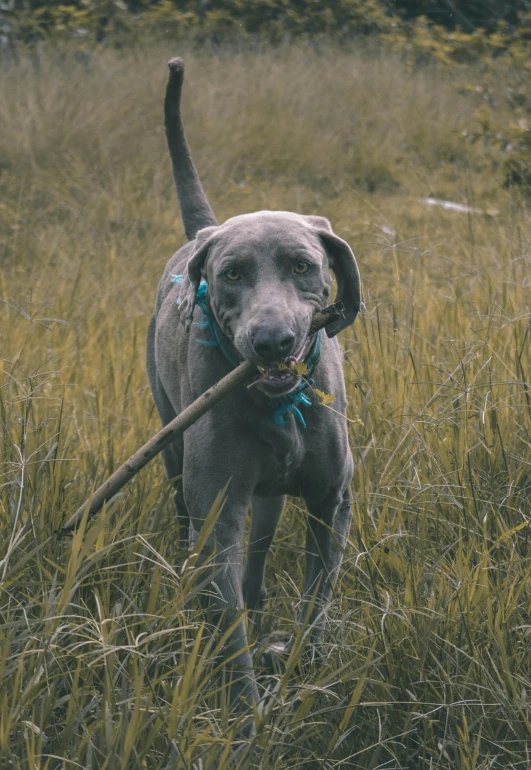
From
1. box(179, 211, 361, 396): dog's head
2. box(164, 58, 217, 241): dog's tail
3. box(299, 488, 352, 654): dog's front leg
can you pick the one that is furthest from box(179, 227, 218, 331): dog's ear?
box(164, 58, 217, 241): dog's tail

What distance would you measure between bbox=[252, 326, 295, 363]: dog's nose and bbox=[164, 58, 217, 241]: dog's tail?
1.57 m

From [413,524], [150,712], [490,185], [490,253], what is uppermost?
[150,712]

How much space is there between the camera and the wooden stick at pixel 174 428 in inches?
94.6

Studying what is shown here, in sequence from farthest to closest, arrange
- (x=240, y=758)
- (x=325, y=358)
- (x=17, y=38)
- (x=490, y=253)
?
1. (x=17, y=38)
2. (x=490, y=253)
3. (x=325, y=358)
4. (x=240, y=758)

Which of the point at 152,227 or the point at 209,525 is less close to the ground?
the point at 209,525

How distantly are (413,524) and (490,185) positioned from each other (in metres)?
5.98

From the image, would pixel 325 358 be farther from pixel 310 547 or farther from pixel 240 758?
pixel 240 758

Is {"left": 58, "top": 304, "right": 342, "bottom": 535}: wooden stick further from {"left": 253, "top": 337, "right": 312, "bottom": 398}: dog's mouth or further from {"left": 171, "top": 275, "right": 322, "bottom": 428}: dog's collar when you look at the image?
{"left": 171, "top": 275, "right": 322, "bottom": 428}: dog's collar

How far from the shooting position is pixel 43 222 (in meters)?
7.15

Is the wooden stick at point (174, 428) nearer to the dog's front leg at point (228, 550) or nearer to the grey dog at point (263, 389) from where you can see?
the grey dog at point (263, 389)

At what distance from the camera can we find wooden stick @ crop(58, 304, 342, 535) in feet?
7.88

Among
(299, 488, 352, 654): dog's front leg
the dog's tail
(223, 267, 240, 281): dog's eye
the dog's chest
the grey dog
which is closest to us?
the grey dog

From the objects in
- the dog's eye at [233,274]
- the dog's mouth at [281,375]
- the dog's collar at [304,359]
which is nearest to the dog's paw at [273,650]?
the dog's collar at [304,359]

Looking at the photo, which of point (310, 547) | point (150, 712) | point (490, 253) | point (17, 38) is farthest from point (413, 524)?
point (17, 38)
